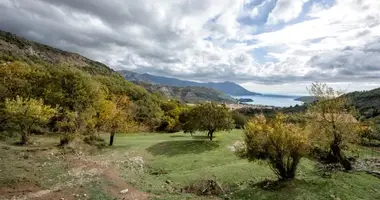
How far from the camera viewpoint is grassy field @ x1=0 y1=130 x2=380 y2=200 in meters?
25.8

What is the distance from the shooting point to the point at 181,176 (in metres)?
32.8

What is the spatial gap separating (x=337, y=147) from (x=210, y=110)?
26.1m

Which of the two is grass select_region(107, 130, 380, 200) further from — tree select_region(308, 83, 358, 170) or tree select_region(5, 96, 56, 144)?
tree select_region(5, 96, 56, 144)

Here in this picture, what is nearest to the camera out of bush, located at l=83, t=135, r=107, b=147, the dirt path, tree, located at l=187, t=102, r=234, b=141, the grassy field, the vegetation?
the dirt path

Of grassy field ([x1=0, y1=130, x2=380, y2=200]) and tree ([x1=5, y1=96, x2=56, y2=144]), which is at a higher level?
tree ([x1=5, y1=96, x2=56, y2=144])

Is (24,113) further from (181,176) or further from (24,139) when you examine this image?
(181,176)

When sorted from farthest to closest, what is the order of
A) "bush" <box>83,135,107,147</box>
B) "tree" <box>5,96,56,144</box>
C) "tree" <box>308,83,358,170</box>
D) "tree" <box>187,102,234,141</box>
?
"tree" <box>187,102,234,141</box> < "bush" <box>83,135,107,147</box> < "tree" <box>5,96,56,144</box> < "tree" <box>308,83,358,170</box>

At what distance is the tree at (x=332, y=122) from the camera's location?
34750 mm

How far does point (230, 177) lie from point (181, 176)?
18.5 feet

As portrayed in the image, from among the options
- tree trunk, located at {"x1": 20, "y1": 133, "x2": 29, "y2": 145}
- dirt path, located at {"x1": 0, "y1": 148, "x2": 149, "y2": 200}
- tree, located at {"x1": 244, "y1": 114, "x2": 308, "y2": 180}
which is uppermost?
tree, located at {"x1": 244, "y1": 114, "x2": 308, "y2": 180}

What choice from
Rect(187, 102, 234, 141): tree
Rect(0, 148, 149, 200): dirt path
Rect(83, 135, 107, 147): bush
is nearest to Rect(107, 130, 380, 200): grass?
Rect(0, 148, 149, 200): dirt path

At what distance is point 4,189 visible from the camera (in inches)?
941

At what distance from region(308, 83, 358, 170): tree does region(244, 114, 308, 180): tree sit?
246 inches

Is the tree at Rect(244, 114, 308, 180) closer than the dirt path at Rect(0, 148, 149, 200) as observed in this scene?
No
